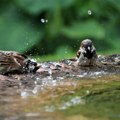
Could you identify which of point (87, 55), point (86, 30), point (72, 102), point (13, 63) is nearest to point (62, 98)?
point (72, 102)

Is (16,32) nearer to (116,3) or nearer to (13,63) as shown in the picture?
(116,3)

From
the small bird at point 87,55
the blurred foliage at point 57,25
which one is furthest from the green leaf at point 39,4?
the small bird at point 87,55

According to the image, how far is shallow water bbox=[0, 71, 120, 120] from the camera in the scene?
2537 millimetres

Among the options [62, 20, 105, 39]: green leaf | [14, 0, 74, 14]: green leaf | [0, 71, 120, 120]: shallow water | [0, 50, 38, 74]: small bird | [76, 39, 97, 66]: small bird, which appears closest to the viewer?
[0, 71, 120, 120]: shallow water

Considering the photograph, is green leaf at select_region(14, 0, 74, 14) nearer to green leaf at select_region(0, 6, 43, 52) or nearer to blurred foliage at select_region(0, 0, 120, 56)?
blurred foliage at select_region(0, 0, 120, 56)

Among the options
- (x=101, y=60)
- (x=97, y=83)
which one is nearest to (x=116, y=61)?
(x=101, y=60)

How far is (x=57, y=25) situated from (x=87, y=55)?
234 cm

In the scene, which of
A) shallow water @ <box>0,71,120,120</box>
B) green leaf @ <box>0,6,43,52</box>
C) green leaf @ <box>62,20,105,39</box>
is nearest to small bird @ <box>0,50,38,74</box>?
shallow water @ <box>0,71,120,120</box>

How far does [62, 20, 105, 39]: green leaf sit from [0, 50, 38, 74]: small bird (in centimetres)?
279

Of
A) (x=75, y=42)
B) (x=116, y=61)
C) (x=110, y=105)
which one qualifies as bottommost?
(x=110, y=105)

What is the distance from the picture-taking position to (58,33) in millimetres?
6664

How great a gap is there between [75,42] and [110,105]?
396 cm

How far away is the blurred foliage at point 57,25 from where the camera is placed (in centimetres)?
658

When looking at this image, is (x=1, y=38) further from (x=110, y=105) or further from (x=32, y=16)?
(x=110, y=105)
